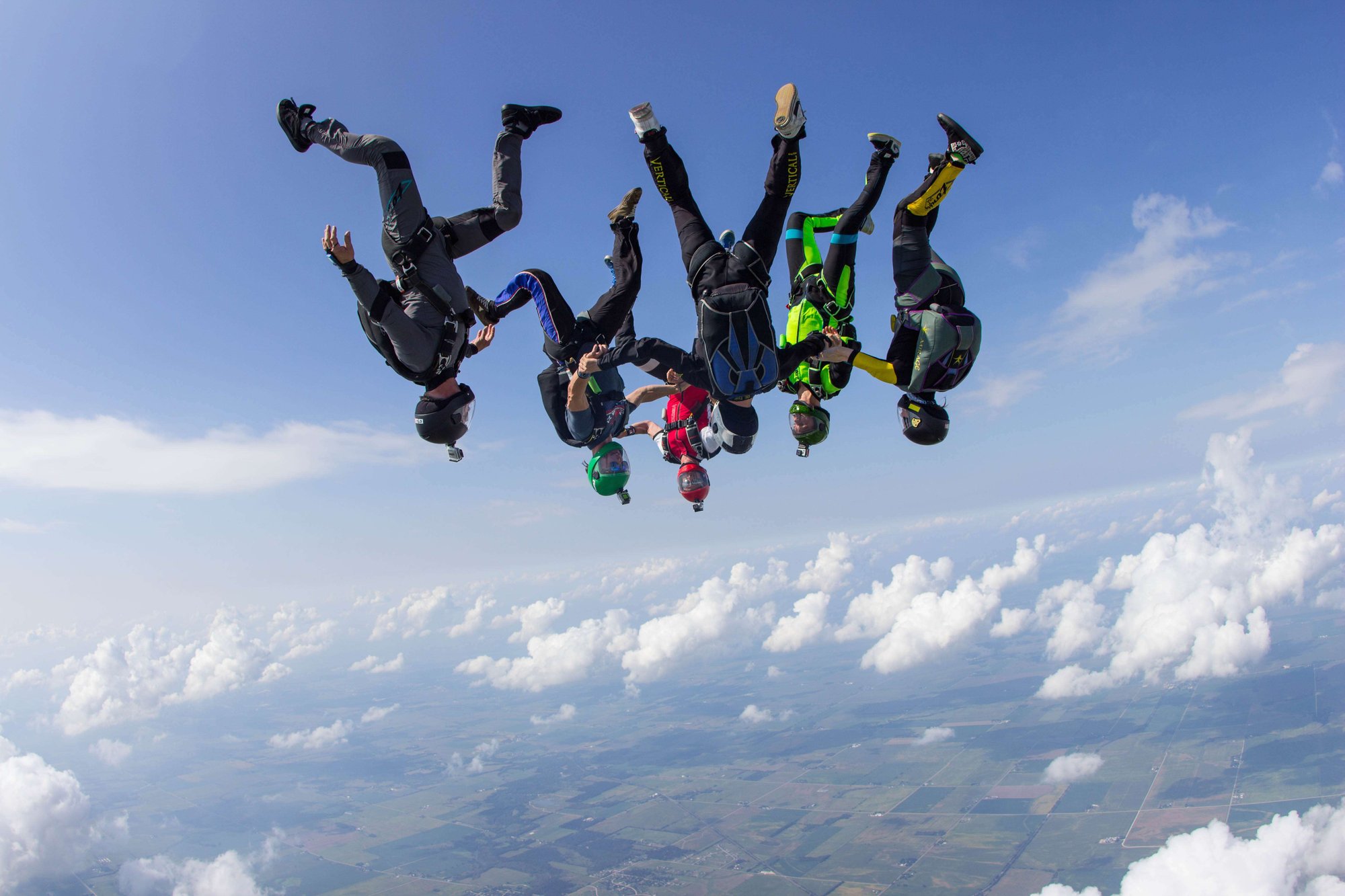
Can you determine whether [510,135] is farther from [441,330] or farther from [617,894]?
[617,894]

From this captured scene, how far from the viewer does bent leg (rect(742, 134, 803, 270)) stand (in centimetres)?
722

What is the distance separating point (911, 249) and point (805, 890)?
146239 mm

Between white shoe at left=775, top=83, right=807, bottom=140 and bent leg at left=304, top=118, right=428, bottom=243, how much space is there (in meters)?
3.58

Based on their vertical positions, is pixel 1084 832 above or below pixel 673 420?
below

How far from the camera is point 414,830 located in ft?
622

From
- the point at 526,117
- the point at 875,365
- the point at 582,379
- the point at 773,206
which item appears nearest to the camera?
the point at 526,117

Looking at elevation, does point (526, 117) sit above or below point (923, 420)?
above

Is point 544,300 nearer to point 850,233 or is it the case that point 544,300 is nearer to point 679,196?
point 679,196

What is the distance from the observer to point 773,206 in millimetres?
7363

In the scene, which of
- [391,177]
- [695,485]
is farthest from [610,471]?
[391,177]

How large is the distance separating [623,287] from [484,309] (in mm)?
1645

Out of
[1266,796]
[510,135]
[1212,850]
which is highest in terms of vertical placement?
[510,135]

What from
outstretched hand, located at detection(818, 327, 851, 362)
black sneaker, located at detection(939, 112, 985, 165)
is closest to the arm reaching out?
outstretched hand, located at detection(818, 327, 851, 362)

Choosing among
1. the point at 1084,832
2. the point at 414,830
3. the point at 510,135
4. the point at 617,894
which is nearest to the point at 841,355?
the point at 510,135
